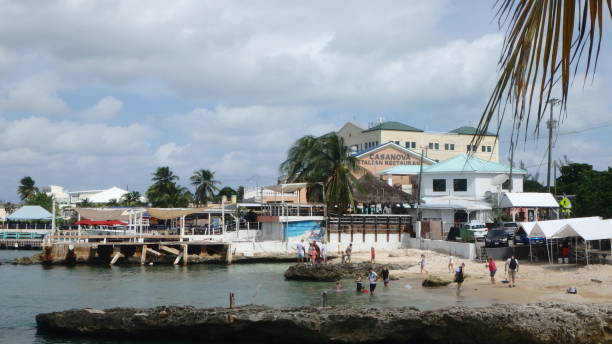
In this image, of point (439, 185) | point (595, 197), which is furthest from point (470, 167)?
point (595, 197)

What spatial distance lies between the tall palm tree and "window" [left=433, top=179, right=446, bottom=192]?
138 ft

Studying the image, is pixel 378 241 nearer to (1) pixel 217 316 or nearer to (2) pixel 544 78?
(1) pixel 217 316

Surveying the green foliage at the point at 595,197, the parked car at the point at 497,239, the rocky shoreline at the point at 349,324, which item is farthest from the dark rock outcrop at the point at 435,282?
the green foliage at the point at 595,197

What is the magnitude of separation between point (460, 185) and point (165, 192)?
4611 centimetres

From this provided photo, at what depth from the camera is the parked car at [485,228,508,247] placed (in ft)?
134

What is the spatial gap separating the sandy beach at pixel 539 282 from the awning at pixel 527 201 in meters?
7.75

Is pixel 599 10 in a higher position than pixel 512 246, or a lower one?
higher

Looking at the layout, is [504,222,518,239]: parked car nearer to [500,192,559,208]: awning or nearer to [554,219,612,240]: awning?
[500,192,559,208]: awning

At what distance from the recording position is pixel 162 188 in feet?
287

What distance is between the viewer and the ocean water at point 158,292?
2672 centimetres

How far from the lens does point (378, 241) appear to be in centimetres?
5244

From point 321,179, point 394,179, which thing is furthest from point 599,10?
point 394,179

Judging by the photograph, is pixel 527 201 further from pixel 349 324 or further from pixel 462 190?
pixel 349 324

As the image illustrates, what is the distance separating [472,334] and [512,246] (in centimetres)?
2393
